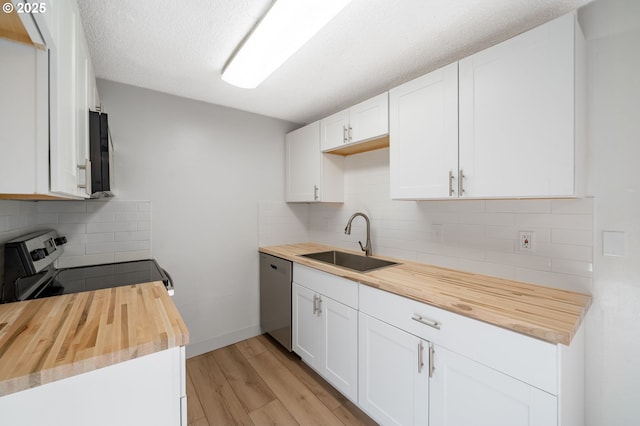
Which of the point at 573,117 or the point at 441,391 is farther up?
the point at 573,117

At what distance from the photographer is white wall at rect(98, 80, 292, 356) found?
215cm

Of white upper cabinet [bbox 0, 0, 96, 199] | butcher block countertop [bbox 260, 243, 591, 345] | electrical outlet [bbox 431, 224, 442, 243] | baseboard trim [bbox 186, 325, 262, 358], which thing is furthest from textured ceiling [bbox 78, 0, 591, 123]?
baseboard trim [bbox 186, 325, 262, 358]

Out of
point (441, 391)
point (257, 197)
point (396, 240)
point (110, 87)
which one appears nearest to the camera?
point (441, 391)

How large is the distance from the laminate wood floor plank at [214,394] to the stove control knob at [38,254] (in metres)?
1.32

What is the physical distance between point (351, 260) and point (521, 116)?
1645 millimetres

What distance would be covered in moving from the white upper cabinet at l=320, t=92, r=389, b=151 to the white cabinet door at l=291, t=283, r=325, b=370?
4.12ft

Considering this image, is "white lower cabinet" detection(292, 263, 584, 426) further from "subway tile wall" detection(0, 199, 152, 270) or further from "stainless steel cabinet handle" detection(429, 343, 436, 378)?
"subway tile wall" detection(0, 199, 152, 270)

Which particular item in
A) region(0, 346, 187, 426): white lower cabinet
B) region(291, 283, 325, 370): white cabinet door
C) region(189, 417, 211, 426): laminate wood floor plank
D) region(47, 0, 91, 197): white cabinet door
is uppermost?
region(47, 0, 91, 197): white cabinet door

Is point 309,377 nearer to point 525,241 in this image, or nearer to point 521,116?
point 525,241

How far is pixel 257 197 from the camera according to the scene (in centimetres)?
279

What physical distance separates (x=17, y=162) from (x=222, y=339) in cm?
219

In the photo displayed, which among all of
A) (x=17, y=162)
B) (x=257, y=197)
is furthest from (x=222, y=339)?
(x=17, y=162)

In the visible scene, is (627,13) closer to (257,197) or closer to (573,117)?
(573,117)

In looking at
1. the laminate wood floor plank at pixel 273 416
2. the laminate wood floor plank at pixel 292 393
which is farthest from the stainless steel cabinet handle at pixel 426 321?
the laminate wood floor plank at pixel 273 416
